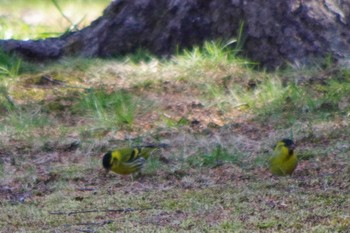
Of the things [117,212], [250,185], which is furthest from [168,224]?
[250,185]

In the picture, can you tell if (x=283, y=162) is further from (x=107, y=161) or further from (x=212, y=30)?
(x=212, y=30)

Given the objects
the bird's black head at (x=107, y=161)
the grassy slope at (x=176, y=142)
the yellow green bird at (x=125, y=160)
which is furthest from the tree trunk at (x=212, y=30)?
the bird's black head at (x=107, y=161)

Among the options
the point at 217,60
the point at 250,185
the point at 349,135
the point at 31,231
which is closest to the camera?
the point at 31,231

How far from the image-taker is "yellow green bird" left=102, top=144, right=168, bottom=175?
21.9 ft

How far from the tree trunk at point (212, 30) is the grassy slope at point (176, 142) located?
23 cm

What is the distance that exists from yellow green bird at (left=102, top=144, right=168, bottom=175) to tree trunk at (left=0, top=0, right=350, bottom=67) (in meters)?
2.31

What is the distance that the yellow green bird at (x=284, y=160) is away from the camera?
21.0 feet

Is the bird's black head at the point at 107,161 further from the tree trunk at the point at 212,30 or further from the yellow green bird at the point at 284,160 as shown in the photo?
the tree trunk at the point at 212,30

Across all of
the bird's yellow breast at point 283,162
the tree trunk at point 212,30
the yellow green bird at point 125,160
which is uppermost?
the tree trunk at point 212,30

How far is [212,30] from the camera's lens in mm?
9352

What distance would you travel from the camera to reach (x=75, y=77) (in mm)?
9109

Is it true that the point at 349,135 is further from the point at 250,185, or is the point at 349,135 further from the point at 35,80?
the point at 35,80

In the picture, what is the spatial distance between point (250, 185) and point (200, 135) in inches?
63.5

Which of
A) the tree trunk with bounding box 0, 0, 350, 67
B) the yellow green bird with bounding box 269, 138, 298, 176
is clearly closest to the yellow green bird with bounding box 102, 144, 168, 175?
the yellow green bird with bounding box 269, 138, 298, 176
